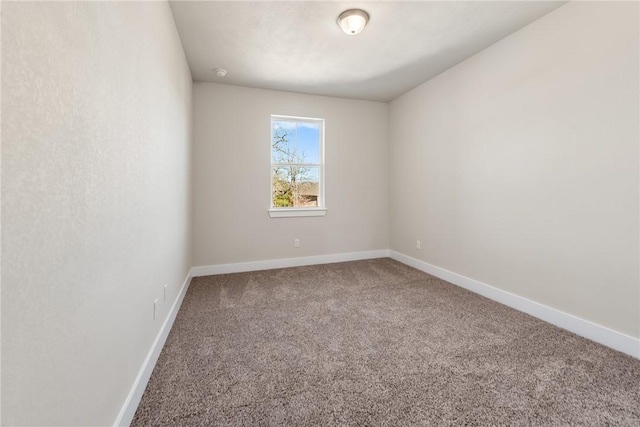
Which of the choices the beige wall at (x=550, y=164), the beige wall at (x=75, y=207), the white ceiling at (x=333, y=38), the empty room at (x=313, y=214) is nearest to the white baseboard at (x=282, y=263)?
the empty room at (x=313, y=214)

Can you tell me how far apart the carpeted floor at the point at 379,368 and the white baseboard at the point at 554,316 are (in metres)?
0.08

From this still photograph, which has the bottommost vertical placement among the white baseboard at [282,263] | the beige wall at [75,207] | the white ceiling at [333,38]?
the white baseboard at [282,263]

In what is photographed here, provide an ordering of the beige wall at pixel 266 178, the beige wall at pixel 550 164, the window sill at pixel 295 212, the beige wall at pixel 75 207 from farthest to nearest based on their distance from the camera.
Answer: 1. the window sill at pixel 295 212
2. the beige wall at pixel 266 178
3. the beige wall at pixel 550 164
4. the beige wall at pixel 75 207

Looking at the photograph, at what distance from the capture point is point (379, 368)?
1699 millimetres

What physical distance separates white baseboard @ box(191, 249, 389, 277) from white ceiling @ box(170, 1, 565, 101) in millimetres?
2415

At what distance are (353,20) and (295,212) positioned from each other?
2.45 metres

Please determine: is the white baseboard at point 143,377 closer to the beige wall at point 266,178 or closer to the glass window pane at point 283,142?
the beige wall at point 266,178

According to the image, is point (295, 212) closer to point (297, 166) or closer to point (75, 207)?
point (297, 166)

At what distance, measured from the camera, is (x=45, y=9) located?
2.32ft

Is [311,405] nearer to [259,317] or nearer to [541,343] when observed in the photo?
[259,317]

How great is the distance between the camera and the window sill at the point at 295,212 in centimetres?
388

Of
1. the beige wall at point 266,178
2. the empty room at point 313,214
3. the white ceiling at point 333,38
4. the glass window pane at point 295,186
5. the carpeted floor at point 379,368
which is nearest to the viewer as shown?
the empty room at point 313,214

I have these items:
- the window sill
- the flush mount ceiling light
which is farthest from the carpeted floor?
the flush mount ceiling light

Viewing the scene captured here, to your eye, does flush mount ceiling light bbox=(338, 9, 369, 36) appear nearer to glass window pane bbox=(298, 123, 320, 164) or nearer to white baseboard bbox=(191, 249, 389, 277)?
glass window pane bbox=(298, 123, 320, 164)
